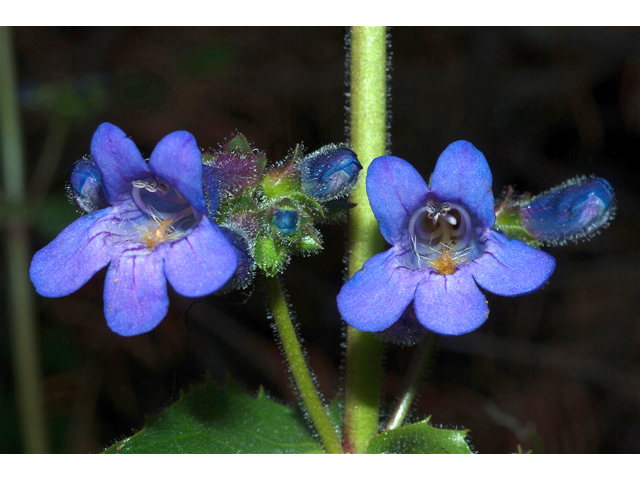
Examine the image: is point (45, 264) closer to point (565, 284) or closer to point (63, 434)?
point (63, 434)

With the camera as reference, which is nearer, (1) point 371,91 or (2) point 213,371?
(1) point 371,91

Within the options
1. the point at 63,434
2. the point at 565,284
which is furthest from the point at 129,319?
the point at 565,284

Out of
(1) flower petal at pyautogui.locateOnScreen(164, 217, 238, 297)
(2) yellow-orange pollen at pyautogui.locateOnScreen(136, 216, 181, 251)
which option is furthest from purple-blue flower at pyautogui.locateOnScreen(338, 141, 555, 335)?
(2) yellow-orange pollen at pyautogui.locateOnScreen(136, 216, 181, 251)

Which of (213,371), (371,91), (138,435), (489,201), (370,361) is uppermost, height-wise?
(371,91)

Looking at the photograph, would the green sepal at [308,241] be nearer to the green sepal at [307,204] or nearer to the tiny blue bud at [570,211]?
the green sepal at [307,204]

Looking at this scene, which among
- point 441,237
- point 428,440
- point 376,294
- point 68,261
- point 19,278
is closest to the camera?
point 376,294

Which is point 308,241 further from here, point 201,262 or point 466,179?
point 466,179

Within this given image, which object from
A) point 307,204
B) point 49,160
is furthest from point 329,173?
point 49,160
